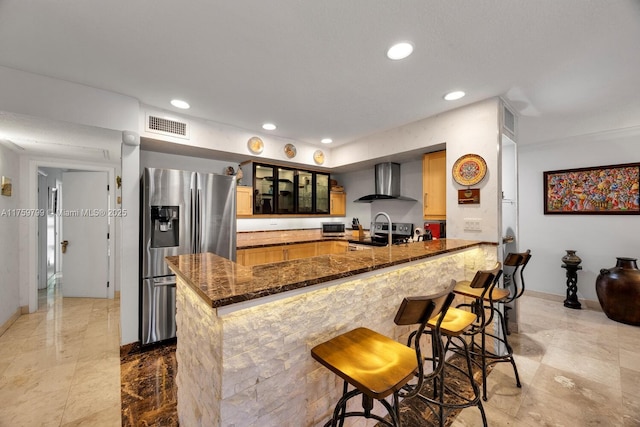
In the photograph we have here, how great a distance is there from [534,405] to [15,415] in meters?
3.57

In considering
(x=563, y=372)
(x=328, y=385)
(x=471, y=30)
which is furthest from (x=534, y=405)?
(x=471, y=30)

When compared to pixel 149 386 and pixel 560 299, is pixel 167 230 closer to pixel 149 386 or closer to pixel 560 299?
pixel 149 386

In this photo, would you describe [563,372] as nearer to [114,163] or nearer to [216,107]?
[216,107]

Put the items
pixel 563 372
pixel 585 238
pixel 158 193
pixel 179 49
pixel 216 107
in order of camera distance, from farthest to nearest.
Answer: pixel 585 238, pixel 216 107, pixel 158 193, pixel 563 372, pixel 179 49

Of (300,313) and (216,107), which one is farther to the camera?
(216,107)

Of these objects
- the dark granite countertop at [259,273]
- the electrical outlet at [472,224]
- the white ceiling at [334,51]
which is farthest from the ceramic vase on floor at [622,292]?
the dark granite countertop at [259,273]

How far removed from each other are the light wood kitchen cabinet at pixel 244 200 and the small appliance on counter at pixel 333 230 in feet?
4.80

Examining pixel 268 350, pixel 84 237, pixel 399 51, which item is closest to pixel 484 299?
pixel 268 350

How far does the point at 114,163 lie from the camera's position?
3.95 metres

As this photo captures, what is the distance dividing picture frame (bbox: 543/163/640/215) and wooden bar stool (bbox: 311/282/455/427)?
167 inches

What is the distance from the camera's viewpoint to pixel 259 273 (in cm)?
126

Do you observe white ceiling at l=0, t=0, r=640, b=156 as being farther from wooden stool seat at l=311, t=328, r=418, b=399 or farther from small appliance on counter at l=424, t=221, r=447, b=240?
wooden stool seat at l=311, t=328, r=418, b=399

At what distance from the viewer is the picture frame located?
3.43m

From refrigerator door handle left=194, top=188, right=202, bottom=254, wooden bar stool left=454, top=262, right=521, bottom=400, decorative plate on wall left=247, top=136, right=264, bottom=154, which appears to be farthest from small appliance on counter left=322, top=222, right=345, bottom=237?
→ wooden bar stool left=454, top=262, right=521, bottom=400
